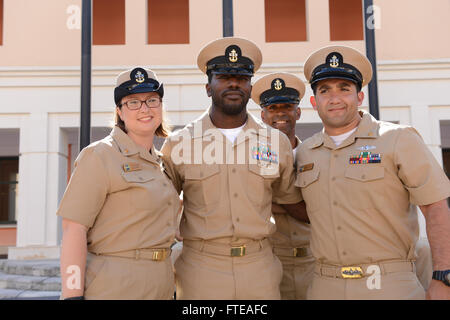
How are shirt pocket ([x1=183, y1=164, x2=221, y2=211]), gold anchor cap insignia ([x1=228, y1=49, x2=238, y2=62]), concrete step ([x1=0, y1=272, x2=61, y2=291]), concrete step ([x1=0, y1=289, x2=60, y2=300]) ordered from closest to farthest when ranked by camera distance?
shirt pocket ([x1=183, y1=164, x2=221, y2=211])
gold anchor cap insignia ([x1=228, y1=49, x2=238, y2=62])
concrete step ([x1=0, y1=289, x2=60, y2=300])
concrete step ([x1=0, y1=272, x2=61, y2=291])

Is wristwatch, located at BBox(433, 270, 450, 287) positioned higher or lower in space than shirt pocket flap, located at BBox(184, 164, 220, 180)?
lower

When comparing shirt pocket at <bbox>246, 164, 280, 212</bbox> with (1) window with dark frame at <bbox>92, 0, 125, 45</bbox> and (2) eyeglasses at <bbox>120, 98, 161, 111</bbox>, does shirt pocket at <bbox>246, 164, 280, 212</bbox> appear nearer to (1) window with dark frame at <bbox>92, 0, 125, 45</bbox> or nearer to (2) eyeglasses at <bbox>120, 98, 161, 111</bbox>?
(2) eyeglasses at <bbox>120, 98, 161, 111</bbox>

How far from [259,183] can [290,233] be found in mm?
705

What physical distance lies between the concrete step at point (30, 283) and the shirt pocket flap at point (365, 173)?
5862 mm

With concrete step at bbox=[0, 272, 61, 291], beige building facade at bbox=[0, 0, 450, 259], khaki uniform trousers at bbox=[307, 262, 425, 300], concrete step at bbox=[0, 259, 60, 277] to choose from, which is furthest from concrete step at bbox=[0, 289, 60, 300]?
khaki uniform trousers at bbox=[307, 262, 425, 300]

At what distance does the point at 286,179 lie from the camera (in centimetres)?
278

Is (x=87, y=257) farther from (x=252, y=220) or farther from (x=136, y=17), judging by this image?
(x=136, y=17)

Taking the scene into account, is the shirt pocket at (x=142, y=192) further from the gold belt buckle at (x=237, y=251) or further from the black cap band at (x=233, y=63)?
the black cap band at (x=233, y=63)

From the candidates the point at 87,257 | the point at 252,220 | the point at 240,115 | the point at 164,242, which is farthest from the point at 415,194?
the point at 87,257

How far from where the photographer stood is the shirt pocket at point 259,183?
8.65 feet

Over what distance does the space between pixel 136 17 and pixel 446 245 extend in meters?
8.41

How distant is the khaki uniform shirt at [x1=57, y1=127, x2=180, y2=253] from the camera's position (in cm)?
218

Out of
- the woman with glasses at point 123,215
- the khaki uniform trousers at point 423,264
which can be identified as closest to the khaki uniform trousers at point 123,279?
the woman with glasses at point 123,215
